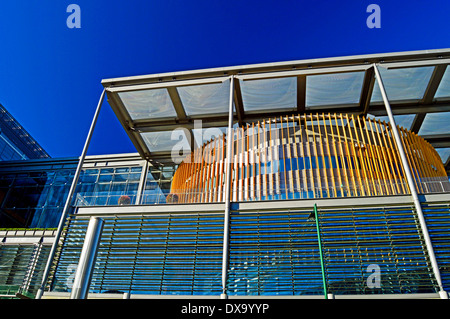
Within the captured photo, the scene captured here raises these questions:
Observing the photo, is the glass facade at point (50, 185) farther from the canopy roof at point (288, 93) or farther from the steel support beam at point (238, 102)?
the steel support beam at point (238, 102)

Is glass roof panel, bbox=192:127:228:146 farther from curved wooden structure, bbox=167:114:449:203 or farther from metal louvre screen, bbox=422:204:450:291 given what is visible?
metal louvre screen, bbox=422:204:450:291

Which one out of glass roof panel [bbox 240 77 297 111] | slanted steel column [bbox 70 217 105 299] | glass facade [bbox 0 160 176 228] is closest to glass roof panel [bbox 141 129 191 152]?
glass facade [bbox 0 160 176 228]

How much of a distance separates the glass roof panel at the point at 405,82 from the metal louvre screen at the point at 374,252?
6.56m

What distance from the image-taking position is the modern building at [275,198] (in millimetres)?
9391

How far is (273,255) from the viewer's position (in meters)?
9.79

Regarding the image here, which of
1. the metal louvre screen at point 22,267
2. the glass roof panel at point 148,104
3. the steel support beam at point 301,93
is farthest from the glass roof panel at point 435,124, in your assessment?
the metal louvre screen at point 22,267

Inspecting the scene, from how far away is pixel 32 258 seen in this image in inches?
542

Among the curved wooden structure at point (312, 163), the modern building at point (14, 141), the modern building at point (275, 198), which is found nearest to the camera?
the modern building at point (275, 198)

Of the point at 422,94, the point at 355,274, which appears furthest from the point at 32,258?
the point at 422,94

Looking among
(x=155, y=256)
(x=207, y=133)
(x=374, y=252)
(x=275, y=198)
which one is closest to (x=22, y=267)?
(x=155, y=256)

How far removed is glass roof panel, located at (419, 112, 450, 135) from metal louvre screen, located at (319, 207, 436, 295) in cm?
862

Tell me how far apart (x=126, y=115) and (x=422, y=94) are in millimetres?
14061

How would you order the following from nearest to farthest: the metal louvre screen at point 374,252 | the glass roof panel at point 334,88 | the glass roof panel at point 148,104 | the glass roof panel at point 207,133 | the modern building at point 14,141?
the metal louvre screen at point 374,252 → the glass roof panel at point 334,88 → the glass roof panel at point 148,104 → the glass roof panel at point 207,133 → the modern building at point 14,141
